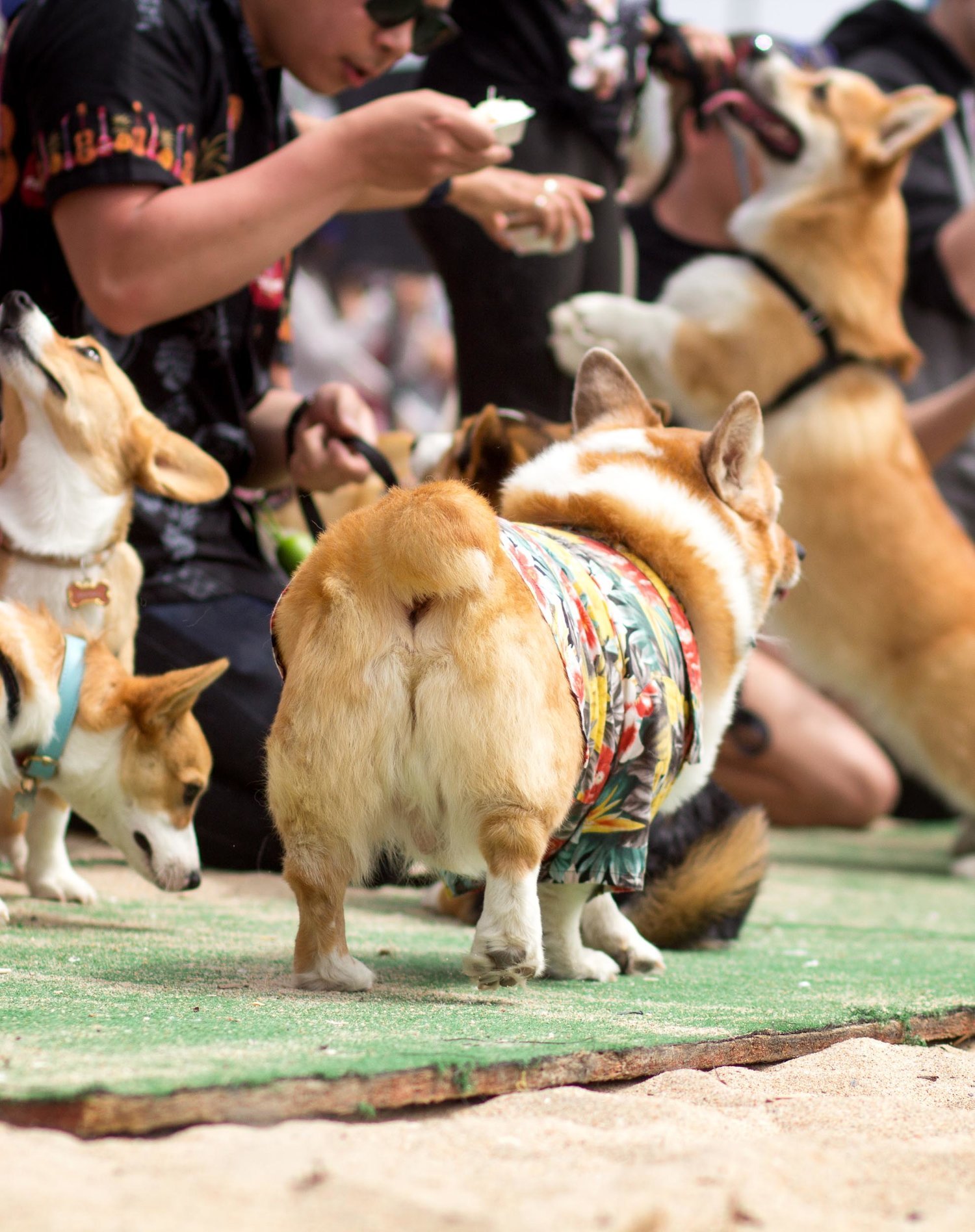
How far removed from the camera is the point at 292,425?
302cm

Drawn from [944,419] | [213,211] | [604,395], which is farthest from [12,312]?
[944,419]

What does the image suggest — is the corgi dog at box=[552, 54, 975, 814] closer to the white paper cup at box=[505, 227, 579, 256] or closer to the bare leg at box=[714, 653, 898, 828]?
the bare leg at box=[714, 653, 898, 828]

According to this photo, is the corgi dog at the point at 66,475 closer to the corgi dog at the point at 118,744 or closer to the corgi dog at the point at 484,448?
the corgi dog at the point at 118,744

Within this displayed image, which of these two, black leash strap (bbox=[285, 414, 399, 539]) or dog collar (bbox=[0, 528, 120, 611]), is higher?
black leash strap (bbox=[285, 414, 399, 539])

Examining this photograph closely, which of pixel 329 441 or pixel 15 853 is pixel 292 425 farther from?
pixel 15 853

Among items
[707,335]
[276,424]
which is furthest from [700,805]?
[707,335]

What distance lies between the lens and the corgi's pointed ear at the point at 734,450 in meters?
2.02

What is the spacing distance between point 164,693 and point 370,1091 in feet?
3.40

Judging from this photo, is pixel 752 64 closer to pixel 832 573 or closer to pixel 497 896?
pixel 832 573

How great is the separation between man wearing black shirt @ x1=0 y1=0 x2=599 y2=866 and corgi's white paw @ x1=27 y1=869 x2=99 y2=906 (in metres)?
0.50

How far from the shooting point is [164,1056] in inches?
50.6

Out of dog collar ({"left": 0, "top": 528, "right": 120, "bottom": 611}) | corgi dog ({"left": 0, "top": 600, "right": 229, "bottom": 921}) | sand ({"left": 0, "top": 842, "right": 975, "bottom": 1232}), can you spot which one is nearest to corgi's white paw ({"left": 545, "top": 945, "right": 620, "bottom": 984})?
A: sand ({"left": 0, "top": 842, "right": 975, "bottom": 1232})

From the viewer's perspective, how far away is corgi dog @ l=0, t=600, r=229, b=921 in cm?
207

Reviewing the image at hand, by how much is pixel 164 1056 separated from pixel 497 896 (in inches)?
18.0
